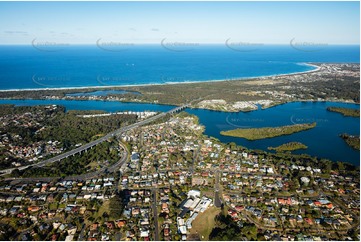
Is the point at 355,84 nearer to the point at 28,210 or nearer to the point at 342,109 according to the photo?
the point at 342,109

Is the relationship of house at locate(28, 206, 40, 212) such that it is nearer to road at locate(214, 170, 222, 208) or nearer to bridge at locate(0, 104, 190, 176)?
bridge at locate(0, 104, 190, 176)

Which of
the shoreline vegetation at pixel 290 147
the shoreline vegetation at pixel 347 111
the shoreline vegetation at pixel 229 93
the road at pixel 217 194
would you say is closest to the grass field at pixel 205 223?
the road at pixel 217 194

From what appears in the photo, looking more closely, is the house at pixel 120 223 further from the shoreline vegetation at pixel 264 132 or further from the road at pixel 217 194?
the shoreline vegetation at pixel 264 132

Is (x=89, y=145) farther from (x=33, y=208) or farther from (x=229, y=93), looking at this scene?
(x=229, y=93)

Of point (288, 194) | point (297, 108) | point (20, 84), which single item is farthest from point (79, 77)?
point (288, 194)

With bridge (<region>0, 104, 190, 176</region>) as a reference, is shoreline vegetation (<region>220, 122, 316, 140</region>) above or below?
above

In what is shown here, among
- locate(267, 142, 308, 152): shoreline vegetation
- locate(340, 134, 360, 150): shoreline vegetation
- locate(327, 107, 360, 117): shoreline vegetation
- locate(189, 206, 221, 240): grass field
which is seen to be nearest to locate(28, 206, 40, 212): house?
locate(189, 206, 221, 240): grass field
